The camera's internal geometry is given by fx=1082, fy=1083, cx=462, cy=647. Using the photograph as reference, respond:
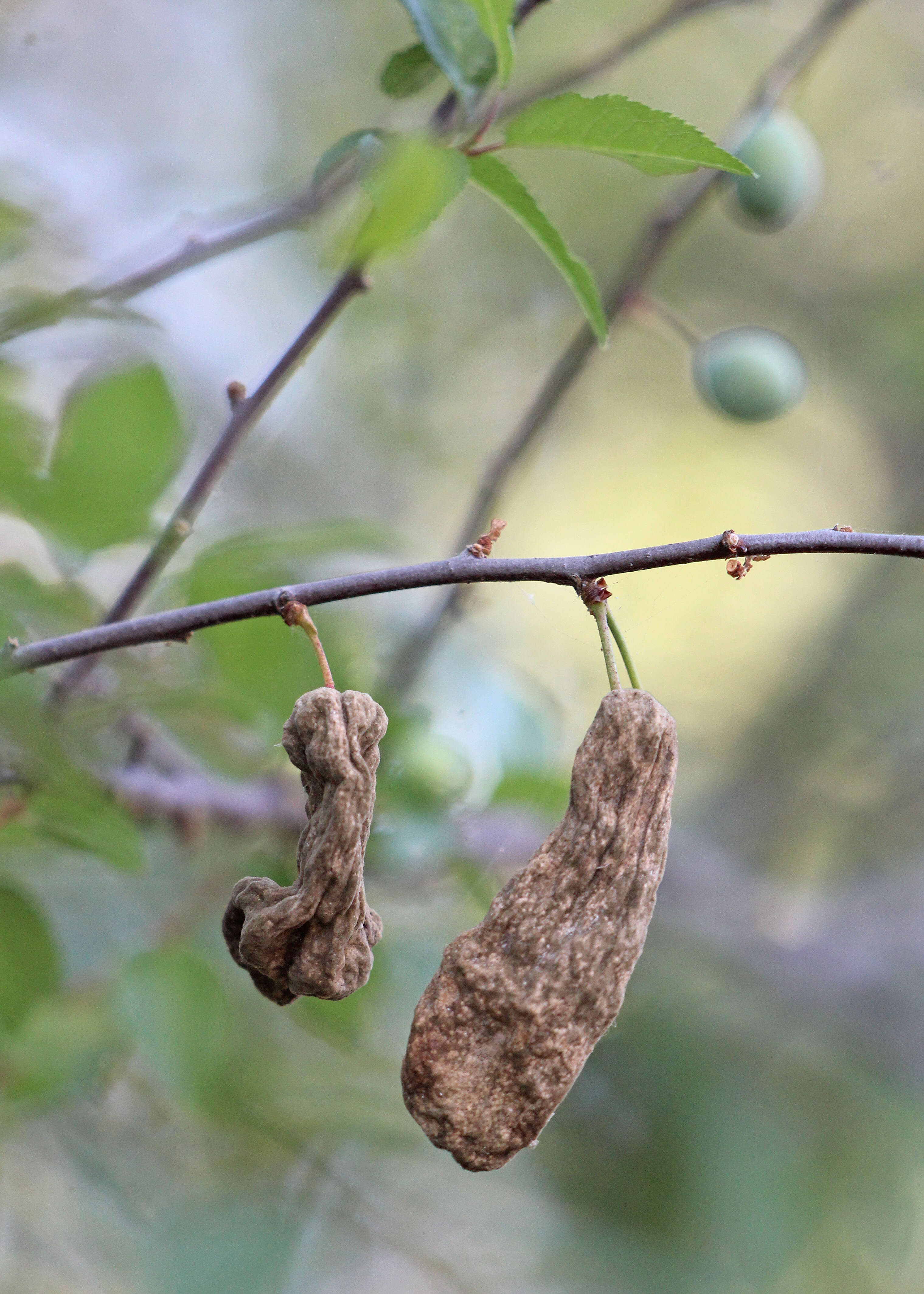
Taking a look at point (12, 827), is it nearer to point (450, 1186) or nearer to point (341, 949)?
point (341, 949)

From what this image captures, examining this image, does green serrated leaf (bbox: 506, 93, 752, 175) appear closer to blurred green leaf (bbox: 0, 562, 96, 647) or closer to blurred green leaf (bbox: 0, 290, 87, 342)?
blurred green leaf (bbox: 0, 290, 87, 342)

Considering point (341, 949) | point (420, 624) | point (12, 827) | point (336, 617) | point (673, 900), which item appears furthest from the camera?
point (673, 900)

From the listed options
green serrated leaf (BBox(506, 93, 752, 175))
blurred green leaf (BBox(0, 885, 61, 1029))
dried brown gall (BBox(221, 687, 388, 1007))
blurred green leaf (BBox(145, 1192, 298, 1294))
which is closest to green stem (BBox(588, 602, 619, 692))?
Result: dried brown gall (BBox(221, 687, 388, 1007))

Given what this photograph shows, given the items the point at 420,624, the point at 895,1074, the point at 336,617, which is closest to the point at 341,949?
the point at 336,617

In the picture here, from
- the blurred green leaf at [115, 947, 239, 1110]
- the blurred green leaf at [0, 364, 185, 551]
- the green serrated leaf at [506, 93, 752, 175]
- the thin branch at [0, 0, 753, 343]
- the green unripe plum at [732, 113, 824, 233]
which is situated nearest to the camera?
the green serrated leaf at [506, 93, 752, 175]

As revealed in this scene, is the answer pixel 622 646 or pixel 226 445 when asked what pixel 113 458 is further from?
pixel 622 646

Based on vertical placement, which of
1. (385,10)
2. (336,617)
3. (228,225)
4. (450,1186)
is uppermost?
(385,10)

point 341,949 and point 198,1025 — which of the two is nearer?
point 341,949

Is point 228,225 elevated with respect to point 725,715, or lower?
lower
